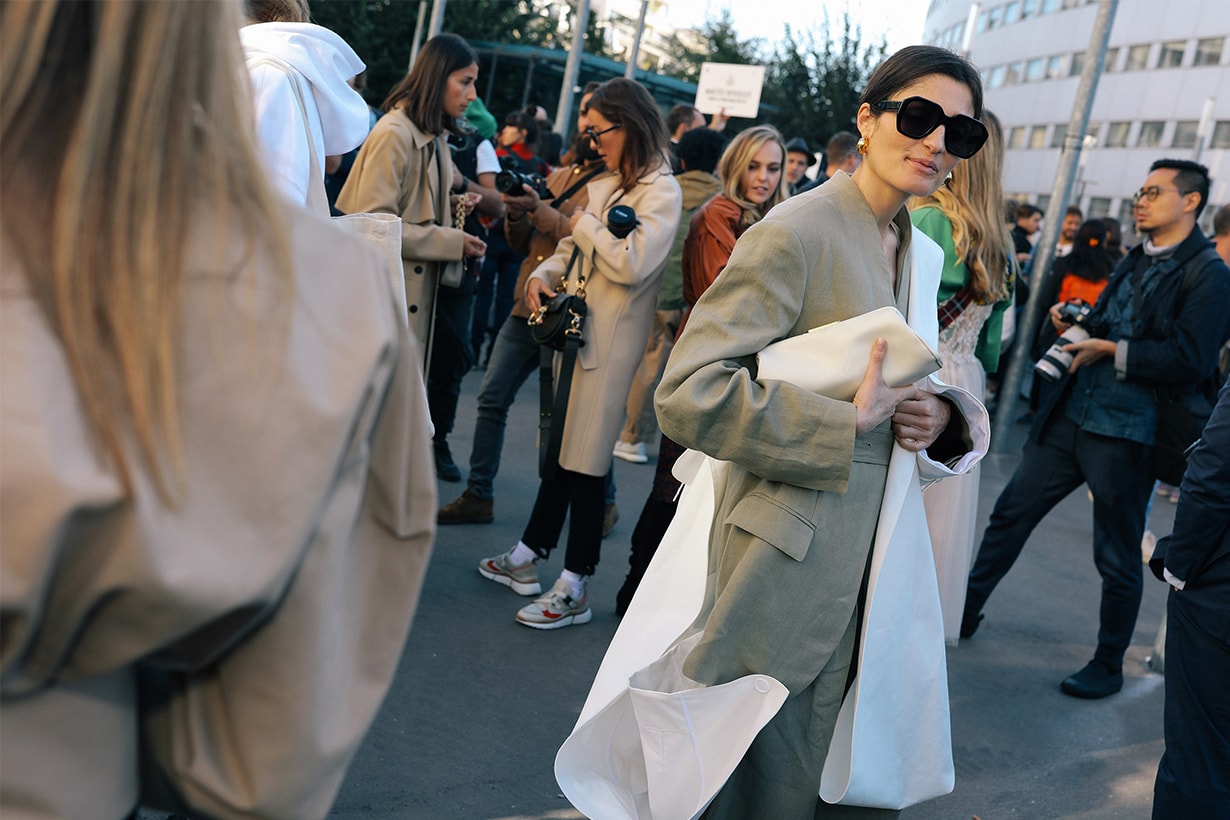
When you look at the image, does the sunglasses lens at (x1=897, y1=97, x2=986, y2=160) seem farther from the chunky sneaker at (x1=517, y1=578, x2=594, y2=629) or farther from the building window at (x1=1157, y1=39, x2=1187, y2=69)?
the building window at (x1=1157, y1=39, x2=1187, y2=69)

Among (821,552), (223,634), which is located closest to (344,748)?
(223,634)

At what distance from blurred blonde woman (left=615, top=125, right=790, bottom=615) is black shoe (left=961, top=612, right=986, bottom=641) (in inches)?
65.6

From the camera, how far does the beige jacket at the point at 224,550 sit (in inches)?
37.6

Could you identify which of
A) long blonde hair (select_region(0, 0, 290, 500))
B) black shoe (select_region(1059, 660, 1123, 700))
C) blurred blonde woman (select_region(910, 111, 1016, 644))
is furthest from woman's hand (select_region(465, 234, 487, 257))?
long blonde hair (select_region(0, 0, 290, 500))

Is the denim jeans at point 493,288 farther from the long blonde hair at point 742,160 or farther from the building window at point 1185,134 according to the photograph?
the building window at point 1185,134

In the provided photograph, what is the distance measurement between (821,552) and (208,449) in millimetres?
1688

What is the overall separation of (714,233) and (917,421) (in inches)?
105

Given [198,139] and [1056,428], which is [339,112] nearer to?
[198,139]

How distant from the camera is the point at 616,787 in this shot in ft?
8.55

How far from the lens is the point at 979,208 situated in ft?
14.5

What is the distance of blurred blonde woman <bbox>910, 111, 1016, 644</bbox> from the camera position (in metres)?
4.31

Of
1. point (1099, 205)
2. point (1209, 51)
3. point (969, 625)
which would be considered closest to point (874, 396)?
point (969, 625)

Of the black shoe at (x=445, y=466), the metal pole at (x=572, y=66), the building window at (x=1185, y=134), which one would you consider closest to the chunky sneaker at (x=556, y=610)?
the black shoe at (x=445, y=466)

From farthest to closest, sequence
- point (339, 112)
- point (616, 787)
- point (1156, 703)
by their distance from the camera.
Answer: point (1156, 703), point (339, 112), point (616, 787)
